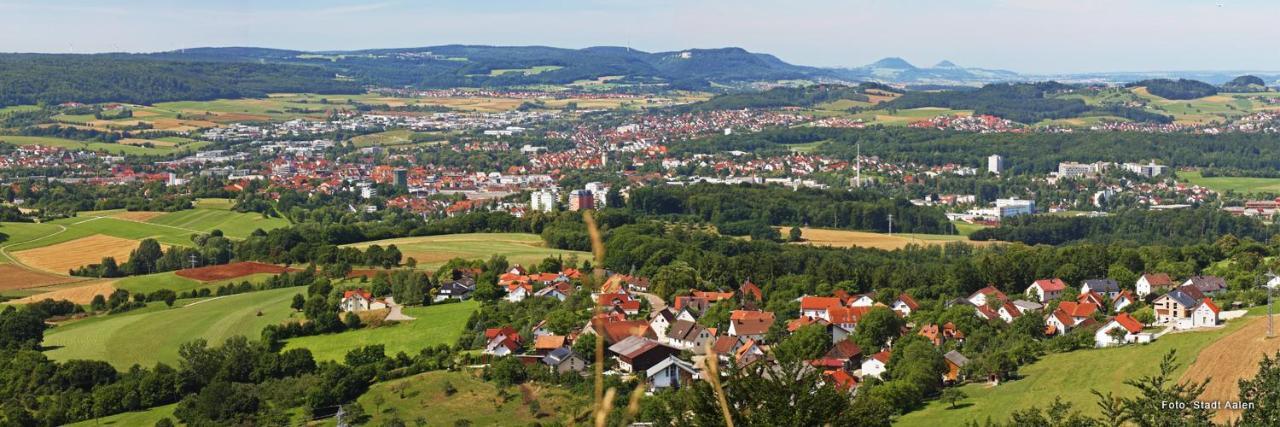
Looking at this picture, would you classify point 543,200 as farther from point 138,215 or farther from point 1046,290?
point 1046,290

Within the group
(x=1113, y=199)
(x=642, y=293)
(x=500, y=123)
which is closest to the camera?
(x=642, y=293)

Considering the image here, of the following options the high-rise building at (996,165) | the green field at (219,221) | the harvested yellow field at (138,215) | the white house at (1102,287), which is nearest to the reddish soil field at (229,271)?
the green field at (219,221)

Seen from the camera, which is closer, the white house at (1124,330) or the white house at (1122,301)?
the white house at (1124,330)

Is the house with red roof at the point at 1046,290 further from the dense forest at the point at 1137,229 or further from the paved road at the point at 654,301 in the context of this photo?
the dense forest at the point at 1137,229

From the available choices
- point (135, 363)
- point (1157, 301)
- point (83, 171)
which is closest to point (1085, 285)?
point (1157, 301)

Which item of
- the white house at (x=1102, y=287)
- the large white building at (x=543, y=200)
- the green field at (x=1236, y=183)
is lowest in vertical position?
the green field at (x=1236, y=183)

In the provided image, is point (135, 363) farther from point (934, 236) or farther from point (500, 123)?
point (500, 123)

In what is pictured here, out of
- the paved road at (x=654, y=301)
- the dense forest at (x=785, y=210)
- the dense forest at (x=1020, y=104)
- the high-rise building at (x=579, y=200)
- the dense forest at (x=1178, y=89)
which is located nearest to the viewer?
the paved road at (x=654, y=301)
